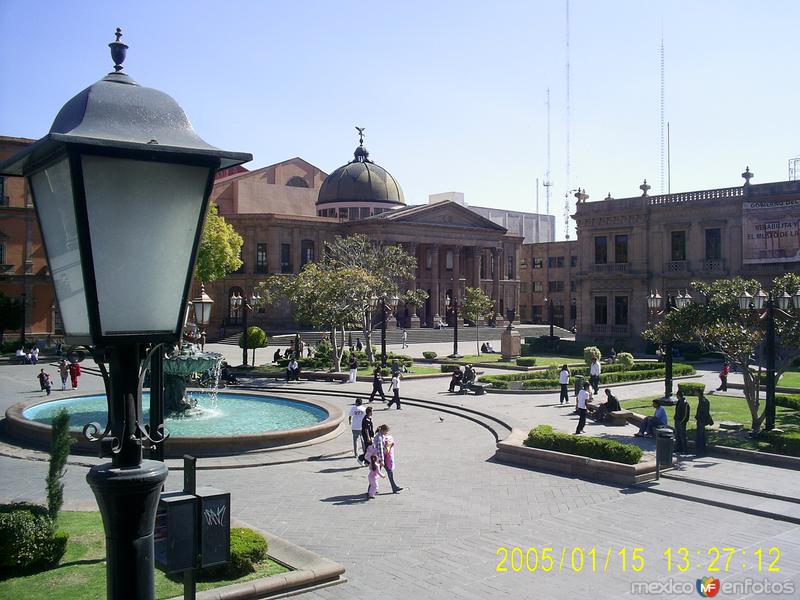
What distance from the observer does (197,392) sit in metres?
28.7

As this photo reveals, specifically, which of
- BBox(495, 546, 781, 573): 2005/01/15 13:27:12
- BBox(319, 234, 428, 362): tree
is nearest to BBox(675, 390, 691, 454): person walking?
BBox(495, 546, 781, 573): 2005/01/15 13:27:12

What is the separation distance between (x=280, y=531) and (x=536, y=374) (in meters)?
24.3

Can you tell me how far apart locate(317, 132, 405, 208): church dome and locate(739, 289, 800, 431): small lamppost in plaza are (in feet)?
196

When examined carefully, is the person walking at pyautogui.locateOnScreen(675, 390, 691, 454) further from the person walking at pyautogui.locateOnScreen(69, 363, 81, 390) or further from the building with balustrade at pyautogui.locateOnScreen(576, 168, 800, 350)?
the building with balustrade at pyautogui.locateOnScreen(576, 168, 800, 350)

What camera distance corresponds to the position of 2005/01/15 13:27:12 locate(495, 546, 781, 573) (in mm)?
9992

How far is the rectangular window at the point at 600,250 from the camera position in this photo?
56344 millimetres

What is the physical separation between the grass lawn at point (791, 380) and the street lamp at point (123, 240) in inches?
1313

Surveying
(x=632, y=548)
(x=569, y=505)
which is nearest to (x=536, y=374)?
(x=569, y=505)

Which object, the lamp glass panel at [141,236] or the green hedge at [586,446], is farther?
the green hedge at [586,446]

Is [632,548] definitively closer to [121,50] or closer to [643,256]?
[121,50]

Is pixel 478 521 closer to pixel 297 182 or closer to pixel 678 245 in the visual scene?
pixel 678 245

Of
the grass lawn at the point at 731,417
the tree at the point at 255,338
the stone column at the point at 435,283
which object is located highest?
the stone column at the point at 435,283

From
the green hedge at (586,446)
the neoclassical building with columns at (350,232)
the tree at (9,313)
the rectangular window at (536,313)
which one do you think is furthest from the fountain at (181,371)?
the rectangular window at (536,313)

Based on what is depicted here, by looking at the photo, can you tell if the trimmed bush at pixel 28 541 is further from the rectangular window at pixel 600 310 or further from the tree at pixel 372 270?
the rectangular window at pixel 600 310
